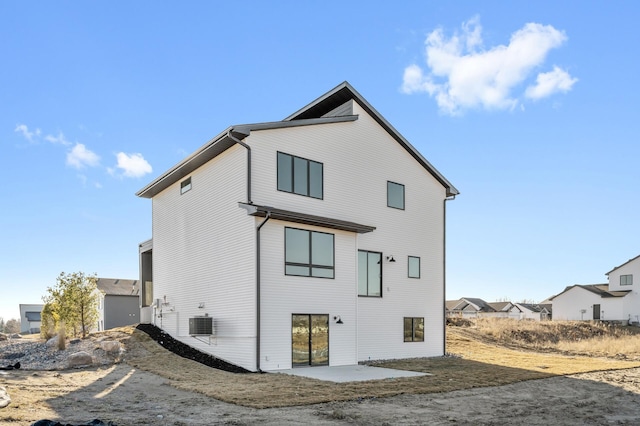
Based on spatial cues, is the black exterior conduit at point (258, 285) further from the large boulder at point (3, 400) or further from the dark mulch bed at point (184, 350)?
the large boulder at point (3, 400)

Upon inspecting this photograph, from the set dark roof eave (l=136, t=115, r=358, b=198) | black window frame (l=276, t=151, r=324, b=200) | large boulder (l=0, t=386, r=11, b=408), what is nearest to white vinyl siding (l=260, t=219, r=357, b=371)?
black window frame (l=276, t=151, r=324, b=200)

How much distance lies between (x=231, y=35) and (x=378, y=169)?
7.57 metres

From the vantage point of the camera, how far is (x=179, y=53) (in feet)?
51.7

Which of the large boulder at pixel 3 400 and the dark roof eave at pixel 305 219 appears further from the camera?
the dark roof eave at pixel 305 219

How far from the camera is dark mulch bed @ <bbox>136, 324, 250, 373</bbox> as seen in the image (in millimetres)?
15238

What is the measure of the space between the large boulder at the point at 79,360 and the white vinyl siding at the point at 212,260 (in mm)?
3376

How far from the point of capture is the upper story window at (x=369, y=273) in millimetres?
18422

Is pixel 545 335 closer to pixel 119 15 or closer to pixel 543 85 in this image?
pixel 543 85

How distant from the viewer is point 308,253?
16.3 metres

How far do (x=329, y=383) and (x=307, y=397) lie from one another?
2183 millimetres

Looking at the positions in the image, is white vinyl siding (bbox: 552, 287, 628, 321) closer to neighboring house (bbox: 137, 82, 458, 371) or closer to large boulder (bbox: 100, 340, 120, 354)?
neighboring house (bbox: 137, 82, 458, 371)

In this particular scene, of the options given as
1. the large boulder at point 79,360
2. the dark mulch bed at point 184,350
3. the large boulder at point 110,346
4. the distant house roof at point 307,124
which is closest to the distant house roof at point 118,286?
the dark mulch bed at point 184,350

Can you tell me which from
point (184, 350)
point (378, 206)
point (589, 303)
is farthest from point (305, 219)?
point (589, 303)

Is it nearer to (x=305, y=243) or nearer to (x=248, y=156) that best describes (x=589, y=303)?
(x=305, y=243)
